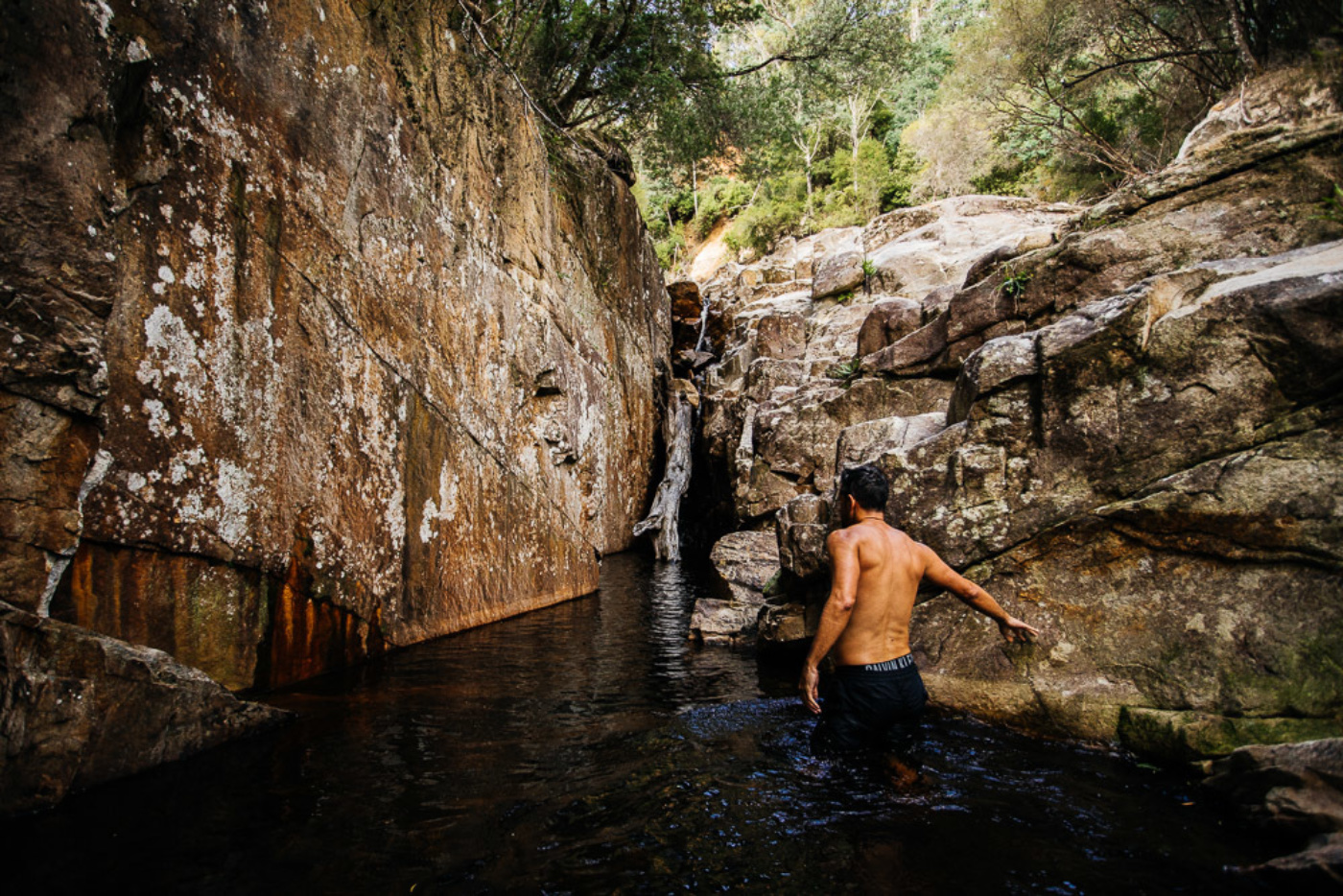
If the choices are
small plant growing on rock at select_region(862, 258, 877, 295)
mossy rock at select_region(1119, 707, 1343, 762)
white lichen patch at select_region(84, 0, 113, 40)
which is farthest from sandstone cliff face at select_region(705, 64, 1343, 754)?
small plant growing on rock at select_region(862, 258, 877, 295)

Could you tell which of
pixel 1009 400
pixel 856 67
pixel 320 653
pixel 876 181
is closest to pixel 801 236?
pixel 876 181

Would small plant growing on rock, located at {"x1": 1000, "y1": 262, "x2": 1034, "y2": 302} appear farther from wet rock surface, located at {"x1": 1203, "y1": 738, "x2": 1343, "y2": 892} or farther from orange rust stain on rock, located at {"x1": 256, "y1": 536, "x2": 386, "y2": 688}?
orange rust stain on rock, located at {"x1": 256, "y1": 536, "x2": 386, "y2": 688}

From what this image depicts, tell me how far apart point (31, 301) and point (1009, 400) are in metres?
6.04

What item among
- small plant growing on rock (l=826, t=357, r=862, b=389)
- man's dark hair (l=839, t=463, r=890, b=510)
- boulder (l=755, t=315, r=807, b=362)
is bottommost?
man's dark hair (l=839, t=463, r=890, b=510)

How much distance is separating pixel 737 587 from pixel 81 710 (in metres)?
6.54

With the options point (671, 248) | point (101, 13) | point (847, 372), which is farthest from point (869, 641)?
point (671, 248)

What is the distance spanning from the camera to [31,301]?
120 inches

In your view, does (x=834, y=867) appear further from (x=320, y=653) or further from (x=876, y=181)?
(x=876, y=181)

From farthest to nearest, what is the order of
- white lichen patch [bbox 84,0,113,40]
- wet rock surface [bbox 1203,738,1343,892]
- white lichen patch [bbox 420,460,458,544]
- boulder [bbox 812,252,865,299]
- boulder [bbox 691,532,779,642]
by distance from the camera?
1. boulder [bbox 812,252,865,299]
2. boulder [bbox 691,532,779,642]
3. white lichen patch [bbox 420,460,458,544]
4. white lichen patch [bbox 84,0,113,40]
5. wet rock surface [bbox 1203,738,1343,892]

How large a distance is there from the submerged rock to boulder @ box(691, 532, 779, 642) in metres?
4.76

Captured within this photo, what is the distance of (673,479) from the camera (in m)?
15.4

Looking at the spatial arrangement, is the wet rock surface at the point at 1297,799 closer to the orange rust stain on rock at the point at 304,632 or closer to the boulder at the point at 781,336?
the orange rust stain on rock at the point at 304,632

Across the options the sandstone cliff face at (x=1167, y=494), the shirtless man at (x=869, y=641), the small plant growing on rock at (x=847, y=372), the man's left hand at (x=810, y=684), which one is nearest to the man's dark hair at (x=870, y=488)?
the shirtless man at (x=869, y=641)

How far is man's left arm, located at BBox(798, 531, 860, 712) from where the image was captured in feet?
11.8
